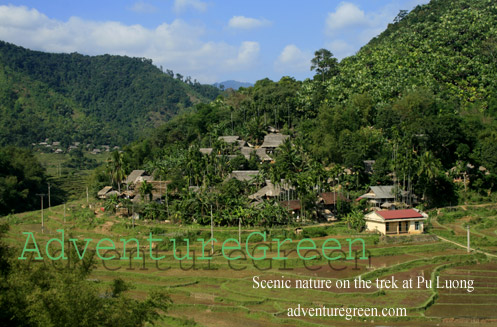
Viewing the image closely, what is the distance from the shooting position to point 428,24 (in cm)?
8956

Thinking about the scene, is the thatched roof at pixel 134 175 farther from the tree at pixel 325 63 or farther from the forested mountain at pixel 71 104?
the forested mountain at pixel 71 104

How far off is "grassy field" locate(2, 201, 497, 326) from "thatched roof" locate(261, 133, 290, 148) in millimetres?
22310

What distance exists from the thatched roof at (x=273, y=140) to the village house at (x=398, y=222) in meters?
25.0

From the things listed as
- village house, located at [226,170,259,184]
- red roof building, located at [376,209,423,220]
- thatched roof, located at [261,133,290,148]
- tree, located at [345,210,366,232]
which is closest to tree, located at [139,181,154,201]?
village house, located at [226,170,259,184]

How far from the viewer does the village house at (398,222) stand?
41.3 m

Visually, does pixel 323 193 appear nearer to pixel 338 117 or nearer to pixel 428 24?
pixel 338 117

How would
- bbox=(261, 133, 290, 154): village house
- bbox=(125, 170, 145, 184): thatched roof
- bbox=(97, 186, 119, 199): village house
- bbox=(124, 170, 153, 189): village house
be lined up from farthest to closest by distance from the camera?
1. bbox=(261, 133, 290, 154): village house
2. bbox=(125, 170, 145, 184): thatched roof
3. bbox=(97, 186, 119, 199): village house
4. bbox=(124, 170, 153, 189): village house

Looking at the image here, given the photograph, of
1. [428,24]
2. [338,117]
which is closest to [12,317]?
[338,117]

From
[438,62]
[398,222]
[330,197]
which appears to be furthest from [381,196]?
[438,62]

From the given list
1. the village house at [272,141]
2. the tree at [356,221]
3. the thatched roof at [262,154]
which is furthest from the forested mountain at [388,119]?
the tree at [356,221]

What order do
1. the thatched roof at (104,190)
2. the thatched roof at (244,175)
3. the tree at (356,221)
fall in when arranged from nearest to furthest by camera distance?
the tree at (356,221) < the thatched roof at (244,175) < the thatched roof at (104,190)

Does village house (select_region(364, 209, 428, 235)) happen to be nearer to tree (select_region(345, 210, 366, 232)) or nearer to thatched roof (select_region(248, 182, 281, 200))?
tree (select_region(345, 210, 366, 232))

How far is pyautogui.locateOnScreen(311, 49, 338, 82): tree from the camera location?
86250mm

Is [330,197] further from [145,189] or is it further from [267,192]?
[145,189]
